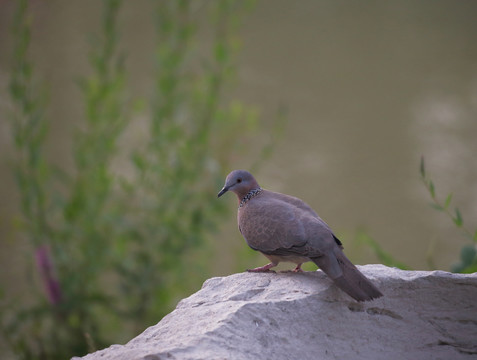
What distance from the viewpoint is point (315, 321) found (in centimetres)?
150

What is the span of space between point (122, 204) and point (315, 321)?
1.56 meters

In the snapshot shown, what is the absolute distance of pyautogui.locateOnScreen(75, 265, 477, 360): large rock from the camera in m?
1.33

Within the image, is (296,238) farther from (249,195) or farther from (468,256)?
(468,256)

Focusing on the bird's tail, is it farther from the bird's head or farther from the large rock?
the bird's head

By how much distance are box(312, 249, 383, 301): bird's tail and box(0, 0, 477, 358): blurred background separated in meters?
0.43

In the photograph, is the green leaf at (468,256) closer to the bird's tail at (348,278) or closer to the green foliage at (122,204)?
the bird's tail at (348,278)

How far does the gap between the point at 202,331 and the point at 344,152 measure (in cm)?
307

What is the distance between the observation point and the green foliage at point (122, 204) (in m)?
2.61

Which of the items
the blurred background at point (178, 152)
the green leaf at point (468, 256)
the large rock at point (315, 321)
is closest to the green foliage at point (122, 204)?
the blurred background at point (178, 152)

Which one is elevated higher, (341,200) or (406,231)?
(341,200)

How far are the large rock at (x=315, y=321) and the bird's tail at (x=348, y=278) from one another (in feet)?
0.15

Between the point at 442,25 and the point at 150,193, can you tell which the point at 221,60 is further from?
the point at 442,25

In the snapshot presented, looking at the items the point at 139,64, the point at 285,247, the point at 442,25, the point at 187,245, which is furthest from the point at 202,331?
the point at 442,25

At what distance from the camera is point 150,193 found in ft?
9.62
